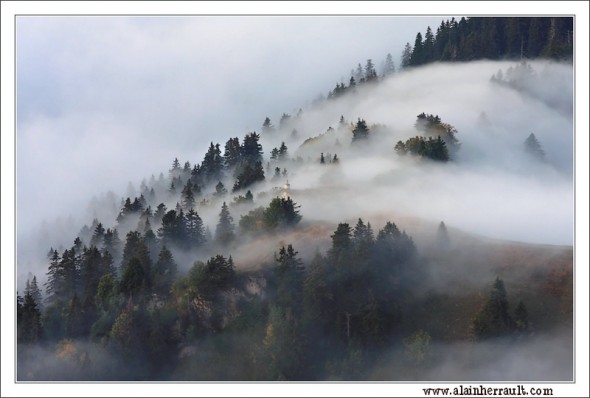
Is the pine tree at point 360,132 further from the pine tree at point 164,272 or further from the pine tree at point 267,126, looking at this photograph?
the pine tree at point 164,272

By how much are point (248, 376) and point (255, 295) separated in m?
11.9

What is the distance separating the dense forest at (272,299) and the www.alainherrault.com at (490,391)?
18.1 feet

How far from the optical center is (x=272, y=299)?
116m

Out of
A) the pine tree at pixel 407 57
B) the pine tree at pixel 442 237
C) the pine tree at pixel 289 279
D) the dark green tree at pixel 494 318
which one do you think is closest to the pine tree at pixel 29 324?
the pine tree at pixel 289 279

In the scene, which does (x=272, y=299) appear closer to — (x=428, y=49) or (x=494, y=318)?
(x=494, y=318)

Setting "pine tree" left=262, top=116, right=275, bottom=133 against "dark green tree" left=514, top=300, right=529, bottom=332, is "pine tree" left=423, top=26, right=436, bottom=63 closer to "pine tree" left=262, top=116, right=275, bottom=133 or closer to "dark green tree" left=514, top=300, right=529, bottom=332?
"pine tree" left=262, top=116, right=275, bottom=133

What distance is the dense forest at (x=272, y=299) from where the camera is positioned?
359 ft

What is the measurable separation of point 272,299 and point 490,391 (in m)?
30.2

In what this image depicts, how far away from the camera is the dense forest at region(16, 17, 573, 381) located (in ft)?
359

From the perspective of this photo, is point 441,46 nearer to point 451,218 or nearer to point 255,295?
point 451,218

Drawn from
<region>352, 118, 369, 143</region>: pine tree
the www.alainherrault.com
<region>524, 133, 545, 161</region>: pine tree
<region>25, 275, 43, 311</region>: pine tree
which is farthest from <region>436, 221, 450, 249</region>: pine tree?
<region>25, 275, 43, 311</region>: pine tree

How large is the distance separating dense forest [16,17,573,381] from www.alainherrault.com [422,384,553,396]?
18.1 feet

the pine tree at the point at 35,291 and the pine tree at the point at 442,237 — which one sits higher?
the pine tree at the point at 442,237

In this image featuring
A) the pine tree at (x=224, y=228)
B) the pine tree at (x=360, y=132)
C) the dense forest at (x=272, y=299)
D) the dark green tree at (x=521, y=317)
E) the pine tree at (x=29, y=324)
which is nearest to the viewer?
the dark green tree at (x=521, y=317)
